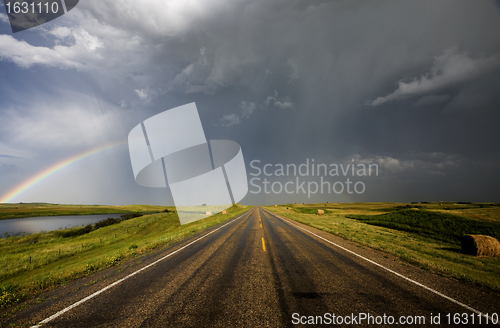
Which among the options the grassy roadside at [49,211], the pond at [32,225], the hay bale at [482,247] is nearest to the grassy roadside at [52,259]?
A: the hay bale at [482,247]

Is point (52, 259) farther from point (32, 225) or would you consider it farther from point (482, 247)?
point (32, 225)

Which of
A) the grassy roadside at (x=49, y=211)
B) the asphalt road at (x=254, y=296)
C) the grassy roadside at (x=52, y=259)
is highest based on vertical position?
the asphalt road at (x=254, y=296)

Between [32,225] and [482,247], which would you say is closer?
[482,247]

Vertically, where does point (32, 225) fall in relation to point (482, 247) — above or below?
below

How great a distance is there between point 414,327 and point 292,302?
234 cm

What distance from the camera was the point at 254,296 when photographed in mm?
4688

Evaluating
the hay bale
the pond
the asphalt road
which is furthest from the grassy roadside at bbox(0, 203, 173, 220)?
the hay bale

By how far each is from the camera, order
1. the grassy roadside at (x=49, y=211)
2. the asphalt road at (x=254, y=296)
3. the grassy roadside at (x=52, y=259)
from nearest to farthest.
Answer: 1. the asphalt road at (x=254, y=296)
2. the grassy roadside at (x=52, y=259)
3. the grassy roadside at (x=49, y=211)

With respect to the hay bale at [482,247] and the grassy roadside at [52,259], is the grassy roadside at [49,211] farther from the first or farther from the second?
the hay bale at [482,247]

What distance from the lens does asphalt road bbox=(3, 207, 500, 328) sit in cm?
377

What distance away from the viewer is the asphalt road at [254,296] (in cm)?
377

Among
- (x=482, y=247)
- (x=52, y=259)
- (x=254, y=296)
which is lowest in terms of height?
(x=52, y=259)

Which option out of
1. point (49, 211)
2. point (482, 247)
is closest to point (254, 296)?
point (482, 247)

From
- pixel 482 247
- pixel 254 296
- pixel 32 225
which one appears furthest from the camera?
pixel 32 225
